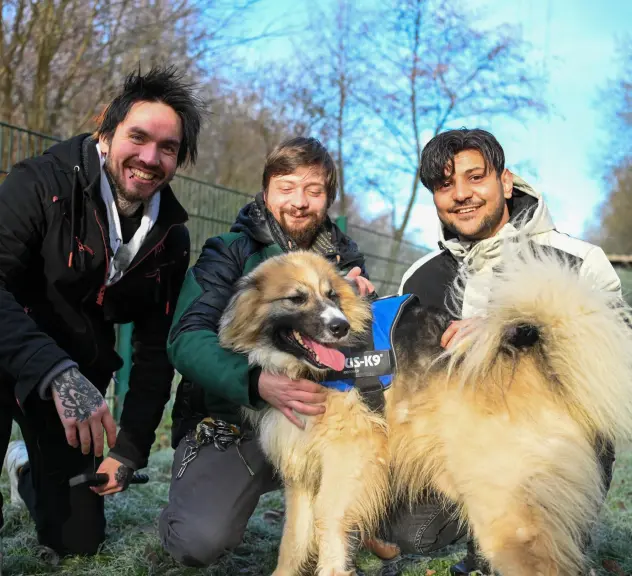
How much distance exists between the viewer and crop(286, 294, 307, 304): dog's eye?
9.27 ft

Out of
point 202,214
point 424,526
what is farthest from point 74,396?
point 202,214

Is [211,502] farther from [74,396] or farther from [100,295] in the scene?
[100,295]

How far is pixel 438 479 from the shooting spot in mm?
2723

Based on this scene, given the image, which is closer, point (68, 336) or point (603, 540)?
point (68, 336)

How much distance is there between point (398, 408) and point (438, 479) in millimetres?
373

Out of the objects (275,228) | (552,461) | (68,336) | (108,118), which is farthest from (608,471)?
(108,118)

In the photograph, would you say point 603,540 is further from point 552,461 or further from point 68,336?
point 68,336

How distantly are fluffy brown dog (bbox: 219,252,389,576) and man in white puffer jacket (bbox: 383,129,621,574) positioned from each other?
1.22 ft

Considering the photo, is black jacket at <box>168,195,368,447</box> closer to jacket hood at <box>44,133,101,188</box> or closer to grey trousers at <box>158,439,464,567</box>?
grey trousers at <box>158,439,464,567</box>

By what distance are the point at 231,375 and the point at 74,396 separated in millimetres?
647

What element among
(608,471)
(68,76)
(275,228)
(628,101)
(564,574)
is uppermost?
(628,101)

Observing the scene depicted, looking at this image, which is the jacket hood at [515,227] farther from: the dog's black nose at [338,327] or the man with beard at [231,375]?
the dog's black nose at [338,327]

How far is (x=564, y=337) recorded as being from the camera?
2.42 meters

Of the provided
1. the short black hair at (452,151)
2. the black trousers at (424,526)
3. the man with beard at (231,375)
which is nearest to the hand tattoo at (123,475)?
the man with beard at (231,375)
